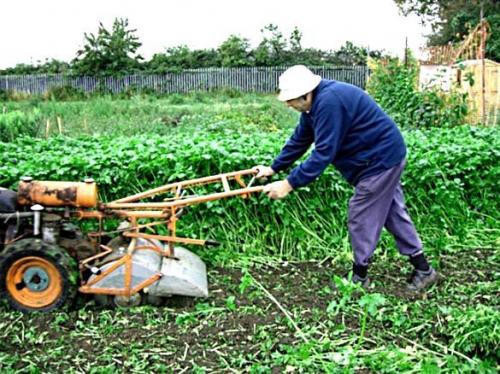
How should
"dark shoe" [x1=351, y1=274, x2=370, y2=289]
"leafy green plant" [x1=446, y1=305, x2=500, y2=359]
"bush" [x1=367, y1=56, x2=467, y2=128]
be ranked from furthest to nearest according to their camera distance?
"bush" [x1=367, y1=56, x2=467, y2=128] → "dark shoe" [x1=351, y1=274, x2=370, y2=289] → "leafy green plant" [x1=446, y1=305, x2=500, y2=359]

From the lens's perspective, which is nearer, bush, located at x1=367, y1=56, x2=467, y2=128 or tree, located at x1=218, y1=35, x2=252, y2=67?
bush, located at x1=367, y1=56, x2=467, y2=128

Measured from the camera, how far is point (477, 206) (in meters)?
6.75

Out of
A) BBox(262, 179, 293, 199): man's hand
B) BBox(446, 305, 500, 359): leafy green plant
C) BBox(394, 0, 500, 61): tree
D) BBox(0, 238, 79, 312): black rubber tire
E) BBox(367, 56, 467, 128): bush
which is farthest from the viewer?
BBox(394, 0, 500, 61): tree

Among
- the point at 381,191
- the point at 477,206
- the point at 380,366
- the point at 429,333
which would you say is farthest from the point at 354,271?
the point at 477,206

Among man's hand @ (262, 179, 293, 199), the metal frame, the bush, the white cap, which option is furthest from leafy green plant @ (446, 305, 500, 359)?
the bush

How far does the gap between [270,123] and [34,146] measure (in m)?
9.71

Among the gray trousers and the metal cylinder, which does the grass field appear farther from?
the metal cylinder

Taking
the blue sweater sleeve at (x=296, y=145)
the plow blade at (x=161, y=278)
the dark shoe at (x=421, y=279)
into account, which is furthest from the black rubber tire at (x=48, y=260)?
the dark shoe at (x=421, y=279)

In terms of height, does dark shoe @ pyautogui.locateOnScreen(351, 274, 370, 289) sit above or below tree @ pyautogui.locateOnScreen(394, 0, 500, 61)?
below

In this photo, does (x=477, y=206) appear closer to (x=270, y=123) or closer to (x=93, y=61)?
(x=270, y=123)

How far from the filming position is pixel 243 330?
4566 mm

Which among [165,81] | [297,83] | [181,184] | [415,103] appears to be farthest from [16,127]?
[165,81]

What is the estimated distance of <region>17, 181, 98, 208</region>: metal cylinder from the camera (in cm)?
502

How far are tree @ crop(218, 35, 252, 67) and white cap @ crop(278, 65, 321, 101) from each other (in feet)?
106
